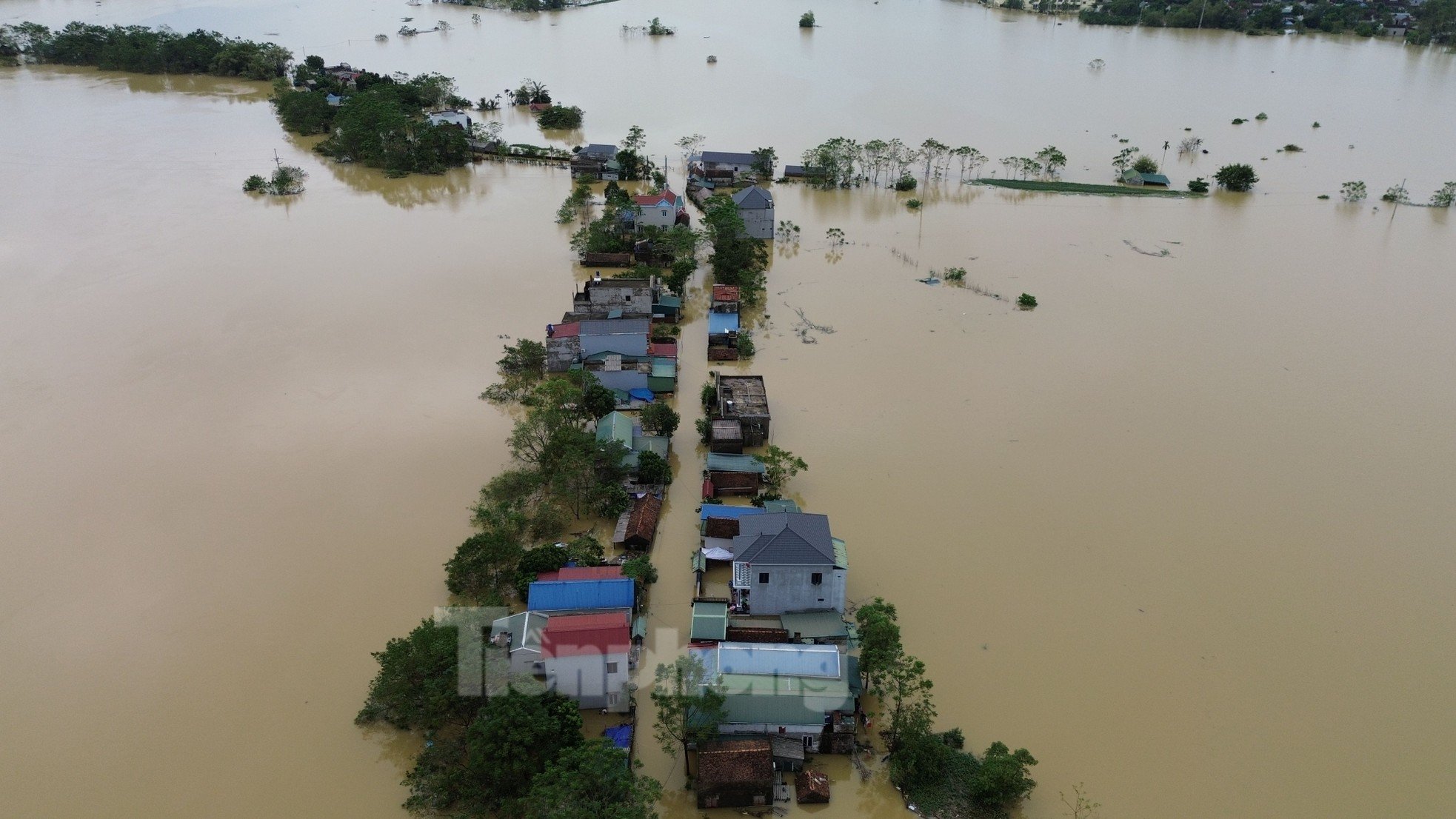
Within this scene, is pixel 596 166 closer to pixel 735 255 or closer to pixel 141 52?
pixel 735 255

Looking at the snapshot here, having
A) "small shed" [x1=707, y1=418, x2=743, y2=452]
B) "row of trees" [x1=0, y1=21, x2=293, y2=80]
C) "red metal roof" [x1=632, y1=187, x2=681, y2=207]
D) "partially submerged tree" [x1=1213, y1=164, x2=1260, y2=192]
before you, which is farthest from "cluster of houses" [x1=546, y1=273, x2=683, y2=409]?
"row of trees" [x1=0, y1=21, x2=293, y2=80]

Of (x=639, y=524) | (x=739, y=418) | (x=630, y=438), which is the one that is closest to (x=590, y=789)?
(x=639, y=524)

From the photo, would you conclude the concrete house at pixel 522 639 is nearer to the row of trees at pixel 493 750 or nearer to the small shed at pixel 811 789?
the row of trees at pixel 493 750

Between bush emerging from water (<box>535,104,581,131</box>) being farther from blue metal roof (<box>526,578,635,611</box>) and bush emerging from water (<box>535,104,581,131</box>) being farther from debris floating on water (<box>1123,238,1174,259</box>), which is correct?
blue metal roof (<box>526,578,635,611</box>)

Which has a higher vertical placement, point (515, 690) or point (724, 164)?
point (724, 164)

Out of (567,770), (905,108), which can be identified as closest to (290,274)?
(567,770)

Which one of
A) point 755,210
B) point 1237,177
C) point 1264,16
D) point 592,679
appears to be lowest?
point 592,679

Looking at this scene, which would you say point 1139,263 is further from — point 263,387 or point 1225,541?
point 263,387
